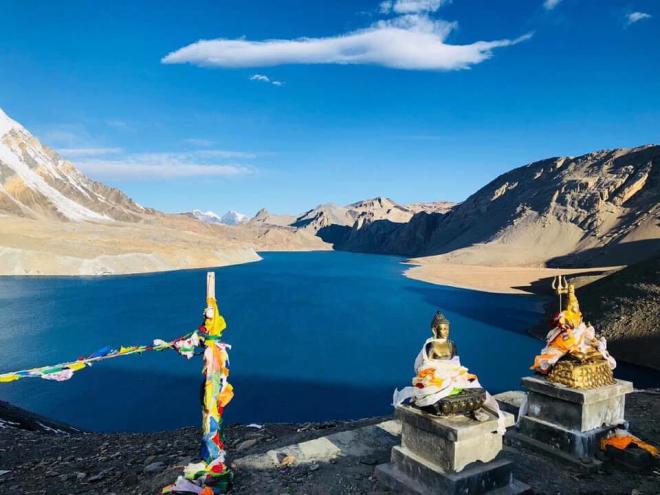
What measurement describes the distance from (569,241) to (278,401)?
9609 cm

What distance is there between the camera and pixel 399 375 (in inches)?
1081

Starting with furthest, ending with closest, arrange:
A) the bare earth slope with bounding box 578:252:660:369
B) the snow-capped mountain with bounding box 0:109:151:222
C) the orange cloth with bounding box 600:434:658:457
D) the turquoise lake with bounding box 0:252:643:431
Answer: the snow-capped mountain with bounding box 0:109:151:222 < the bare earth slope with bounding box 578:252:660:369 < the turquoise lake with bounding box 0:252:643:431 < the orange cloth with bounding box 600:434:658:457

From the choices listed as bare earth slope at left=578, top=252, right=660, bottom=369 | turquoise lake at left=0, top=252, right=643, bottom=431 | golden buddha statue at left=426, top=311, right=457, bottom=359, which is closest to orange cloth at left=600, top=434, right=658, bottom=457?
golden buddha statue at left=426, top=311, right=457, bottom=359

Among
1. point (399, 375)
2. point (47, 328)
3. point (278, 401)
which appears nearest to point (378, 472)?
point (278, 401)

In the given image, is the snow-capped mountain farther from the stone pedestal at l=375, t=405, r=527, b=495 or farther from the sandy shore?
the stone pedestal at l=375, t=405, r=527, b=495

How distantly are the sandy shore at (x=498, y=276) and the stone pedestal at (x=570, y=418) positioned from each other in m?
49.1

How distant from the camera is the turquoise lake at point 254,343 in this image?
73.0 ft

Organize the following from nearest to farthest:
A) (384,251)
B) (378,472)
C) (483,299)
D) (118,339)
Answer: (378,472) < (118,339) < (483,299) < (384,251)

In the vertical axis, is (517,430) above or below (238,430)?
above

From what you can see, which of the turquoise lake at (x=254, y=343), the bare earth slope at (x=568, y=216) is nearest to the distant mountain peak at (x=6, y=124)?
the turquoise lake at (x=254, y=343)

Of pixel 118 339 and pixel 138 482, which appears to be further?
pixel 118 339

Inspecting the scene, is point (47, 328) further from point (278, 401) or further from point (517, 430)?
point (517, 430)

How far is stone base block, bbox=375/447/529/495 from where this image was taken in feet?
21.8

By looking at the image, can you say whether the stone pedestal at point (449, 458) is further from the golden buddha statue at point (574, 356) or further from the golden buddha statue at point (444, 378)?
the golden buddha statue at point (574, 356)
